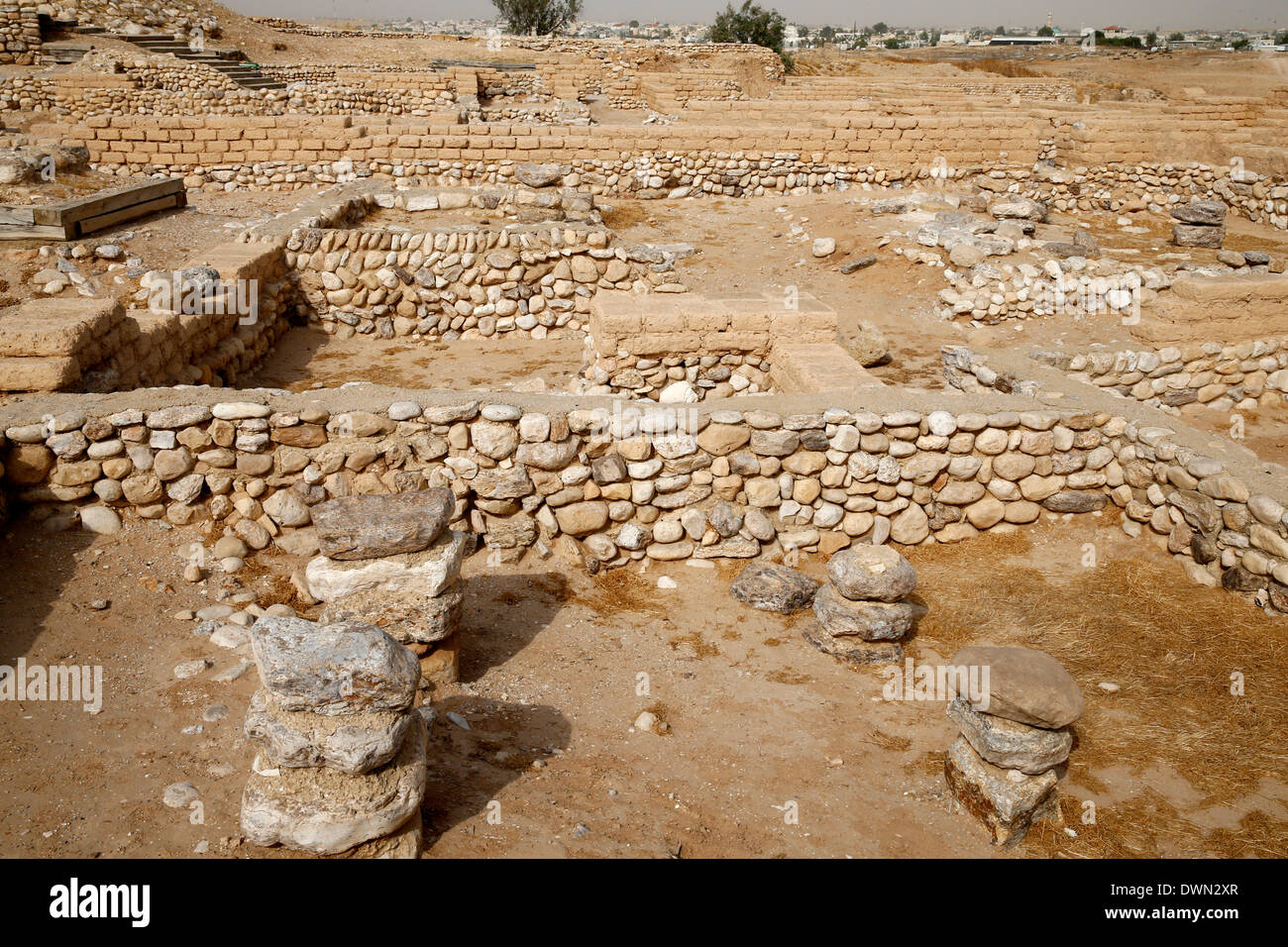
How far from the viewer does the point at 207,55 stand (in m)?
24.2

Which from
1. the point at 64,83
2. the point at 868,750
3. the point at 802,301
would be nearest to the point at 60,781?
the point at 868,750

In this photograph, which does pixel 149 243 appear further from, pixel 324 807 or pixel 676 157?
pixel 324 807

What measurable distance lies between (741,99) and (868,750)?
1873 centimetres

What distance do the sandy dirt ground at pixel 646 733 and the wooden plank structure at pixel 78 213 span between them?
20.3 feet

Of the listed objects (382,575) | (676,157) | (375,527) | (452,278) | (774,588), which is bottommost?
(774,588)

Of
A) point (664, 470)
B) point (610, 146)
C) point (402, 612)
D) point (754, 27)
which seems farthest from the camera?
point (754, 27)

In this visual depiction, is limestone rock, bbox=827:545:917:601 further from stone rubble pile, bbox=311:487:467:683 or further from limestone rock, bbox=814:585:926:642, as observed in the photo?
stone rubble pile, bbox=311:487:467:683

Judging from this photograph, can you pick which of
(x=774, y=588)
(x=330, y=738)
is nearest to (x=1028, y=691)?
(x=774, y=588)

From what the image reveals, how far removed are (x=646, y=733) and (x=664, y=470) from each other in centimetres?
212

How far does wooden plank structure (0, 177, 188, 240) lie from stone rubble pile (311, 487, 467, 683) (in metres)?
7.93

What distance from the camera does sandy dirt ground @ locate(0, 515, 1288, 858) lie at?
361cm

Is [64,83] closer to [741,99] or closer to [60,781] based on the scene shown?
[741,99]

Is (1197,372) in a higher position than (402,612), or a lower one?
higher

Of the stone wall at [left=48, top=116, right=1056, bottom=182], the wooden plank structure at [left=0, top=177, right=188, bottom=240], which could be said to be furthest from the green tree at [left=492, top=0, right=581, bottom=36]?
the wooden plank structure at [left=0, top=177, right=188, bottom=240]
